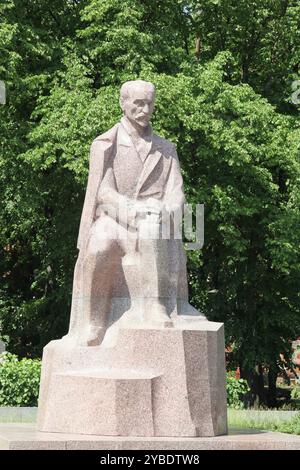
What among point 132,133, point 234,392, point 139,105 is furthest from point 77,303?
point 234,392

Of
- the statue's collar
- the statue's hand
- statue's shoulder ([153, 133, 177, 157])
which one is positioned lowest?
the statue's hand

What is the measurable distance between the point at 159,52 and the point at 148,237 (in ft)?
47.1

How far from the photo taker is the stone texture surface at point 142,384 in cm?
1144

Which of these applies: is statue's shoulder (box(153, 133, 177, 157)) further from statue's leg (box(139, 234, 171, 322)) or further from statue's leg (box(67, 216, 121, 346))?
statue's leg (box(139, 234, 171, 322))

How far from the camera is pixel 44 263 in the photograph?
91.1ft

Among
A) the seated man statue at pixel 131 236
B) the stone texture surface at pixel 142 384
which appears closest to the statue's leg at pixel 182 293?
the seated man statue at pixel 131 236

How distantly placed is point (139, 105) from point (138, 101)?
4cm

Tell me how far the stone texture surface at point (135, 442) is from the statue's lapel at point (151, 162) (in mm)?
2831

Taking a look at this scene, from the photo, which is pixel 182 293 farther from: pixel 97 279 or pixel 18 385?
pixel 18 385

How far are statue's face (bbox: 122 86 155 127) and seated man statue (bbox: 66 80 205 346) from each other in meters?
0.01

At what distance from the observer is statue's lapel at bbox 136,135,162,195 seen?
12695 mm

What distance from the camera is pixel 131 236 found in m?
12.3

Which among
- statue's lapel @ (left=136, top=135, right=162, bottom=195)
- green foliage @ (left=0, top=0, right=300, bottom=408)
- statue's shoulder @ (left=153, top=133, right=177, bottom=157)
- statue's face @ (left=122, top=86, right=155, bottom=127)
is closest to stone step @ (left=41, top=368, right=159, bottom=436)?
statue's lapel @ (left=136, top=135, right=162, bottom=195)

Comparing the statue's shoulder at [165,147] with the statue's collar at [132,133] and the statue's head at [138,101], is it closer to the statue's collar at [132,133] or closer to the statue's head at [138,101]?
the statue's collar at [132,133]
